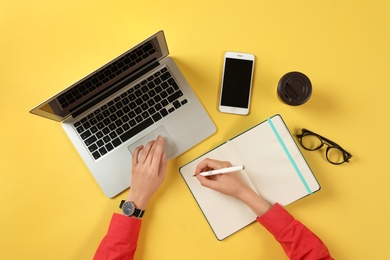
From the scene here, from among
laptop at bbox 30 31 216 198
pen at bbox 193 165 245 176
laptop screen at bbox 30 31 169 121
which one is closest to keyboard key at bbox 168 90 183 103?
laptop at bbox 30 31 216 198

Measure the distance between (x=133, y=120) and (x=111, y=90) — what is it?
0.10 metres

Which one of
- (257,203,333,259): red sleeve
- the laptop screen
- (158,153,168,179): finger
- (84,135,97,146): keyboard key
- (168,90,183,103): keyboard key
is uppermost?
the laptop screen

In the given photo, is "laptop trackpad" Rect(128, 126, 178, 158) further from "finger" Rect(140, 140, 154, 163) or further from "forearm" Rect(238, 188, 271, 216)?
"forearm" Rect(238, 188, 271, 216)

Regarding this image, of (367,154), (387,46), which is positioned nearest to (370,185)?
(367,154)

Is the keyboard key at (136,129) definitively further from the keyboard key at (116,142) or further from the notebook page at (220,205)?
the notebook page at (220,205)

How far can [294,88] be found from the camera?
85 centimetres

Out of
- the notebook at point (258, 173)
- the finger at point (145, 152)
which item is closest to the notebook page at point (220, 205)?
the notebook at point (258, 173)

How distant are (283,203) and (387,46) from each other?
0.53 m

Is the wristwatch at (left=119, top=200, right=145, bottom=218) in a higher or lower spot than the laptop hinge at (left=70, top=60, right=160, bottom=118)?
lower

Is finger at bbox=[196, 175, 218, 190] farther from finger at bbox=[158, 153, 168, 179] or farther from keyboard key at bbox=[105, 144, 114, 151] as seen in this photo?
keyboard key at bbox=[105, 144, 114, 151]

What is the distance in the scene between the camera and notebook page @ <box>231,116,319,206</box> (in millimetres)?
862

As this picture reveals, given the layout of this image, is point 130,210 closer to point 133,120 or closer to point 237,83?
point 133,120

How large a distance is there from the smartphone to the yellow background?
23 mm

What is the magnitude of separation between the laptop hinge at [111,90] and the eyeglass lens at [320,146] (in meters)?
0.47
